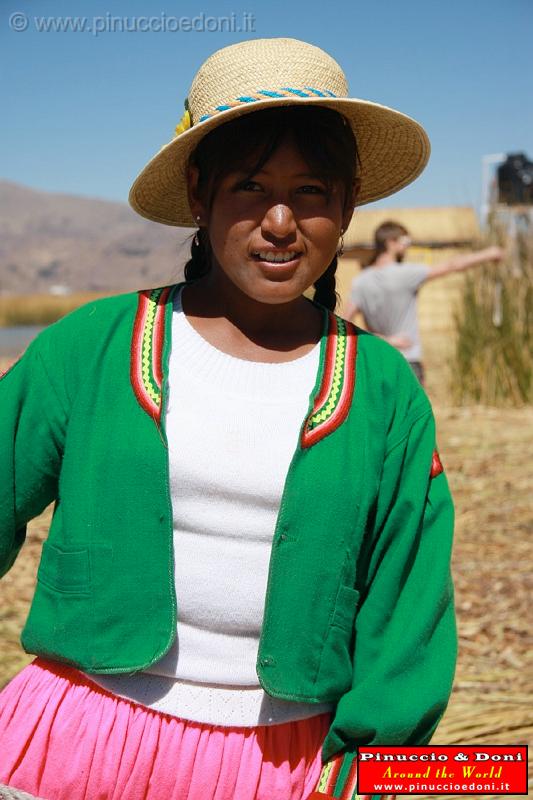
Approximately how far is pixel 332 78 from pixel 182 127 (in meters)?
0.25

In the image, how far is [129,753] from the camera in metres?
1.37

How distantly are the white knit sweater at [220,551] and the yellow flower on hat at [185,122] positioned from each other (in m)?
0.43

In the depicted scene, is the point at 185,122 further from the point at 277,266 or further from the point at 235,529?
the point at 235,529

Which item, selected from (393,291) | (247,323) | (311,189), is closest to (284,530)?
(247,323)

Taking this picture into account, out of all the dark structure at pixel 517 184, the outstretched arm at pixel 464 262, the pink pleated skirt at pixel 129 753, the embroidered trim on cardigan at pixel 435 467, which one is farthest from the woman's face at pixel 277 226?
the dark structure at pixel 517 184

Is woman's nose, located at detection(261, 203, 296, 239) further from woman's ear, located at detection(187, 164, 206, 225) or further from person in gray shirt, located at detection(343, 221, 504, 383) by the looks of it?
person in gray shirt, located at detection(343, 221, 504, 383)

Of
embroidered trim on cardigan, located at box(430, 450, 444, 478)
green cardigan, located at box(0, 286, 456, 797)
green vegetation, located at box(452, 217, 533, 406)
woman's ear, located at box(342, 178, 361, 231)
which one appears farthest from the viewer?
green vegetation, located at box(452, 217, 533, 406)

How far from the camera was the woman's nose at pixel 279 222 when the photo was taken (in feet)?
4.58

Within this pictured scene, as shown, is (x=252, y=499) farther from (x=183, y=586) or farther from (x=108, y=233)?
(x=108, y=233)

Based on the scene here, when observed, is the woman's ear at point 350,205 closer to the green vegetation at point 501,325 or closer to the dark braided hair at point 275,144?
the dark braided hair at point 275,144

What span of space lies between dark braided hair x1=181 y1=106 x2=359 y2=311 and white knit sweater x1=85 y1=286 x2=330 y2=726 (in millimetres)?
347

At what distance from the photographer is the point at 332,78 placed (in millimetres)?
1455

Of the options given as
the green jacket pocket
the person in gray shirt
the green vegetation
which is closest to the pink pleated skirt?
the green jacket pocket

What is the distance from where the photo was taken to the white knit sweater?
137cm
